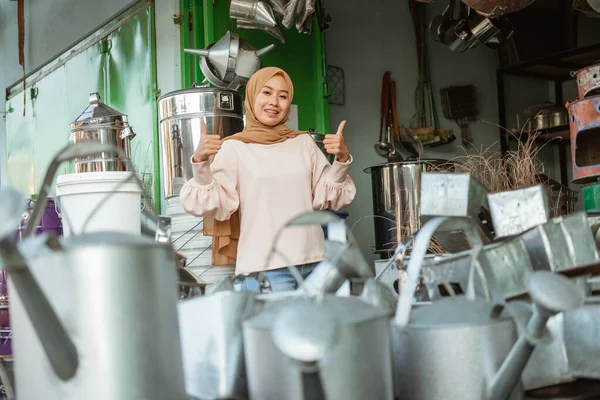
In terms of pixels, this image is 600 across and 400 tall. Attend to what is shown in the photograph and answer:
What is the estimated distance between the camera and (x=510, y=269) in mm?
899

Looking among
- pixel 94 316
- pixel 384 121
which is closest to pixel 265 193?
pixel 94 316

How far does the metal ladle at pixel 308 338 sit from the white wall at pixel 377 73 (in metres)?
4.20

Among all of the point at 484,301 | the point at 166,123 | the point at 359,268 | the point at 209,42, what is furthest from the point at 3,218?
the point at 209,42

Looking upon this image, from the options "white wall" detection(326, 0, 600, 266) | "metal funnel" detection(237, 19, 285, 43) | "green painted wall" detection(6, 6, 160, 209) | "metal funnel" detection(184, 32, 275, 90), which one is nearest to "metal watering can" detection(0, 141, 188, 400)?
"metal funnel" detection(184, 32, 275, 90)

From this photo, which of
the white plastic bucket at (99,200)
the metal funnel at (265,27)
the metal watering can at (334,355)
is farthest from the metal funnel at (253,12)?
the metal watering can at (334,355)

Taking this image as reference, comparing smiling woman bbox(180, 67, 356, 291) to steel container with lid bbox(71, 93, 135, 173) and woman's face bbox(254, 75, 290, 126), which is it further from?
steel container with lid bbox(71, 93, 135, 173)

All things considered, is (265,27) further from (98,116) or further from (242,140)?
(242,140)

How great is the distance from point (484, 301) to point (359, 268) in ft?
0.45

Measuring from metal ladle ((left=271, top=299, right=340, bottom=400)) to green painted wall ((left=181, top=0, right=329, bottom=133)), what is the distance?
143 inches

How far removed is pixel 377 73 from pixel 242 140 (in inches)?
116

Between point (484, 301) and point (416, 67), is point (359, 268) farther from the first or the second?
point (416, 67)

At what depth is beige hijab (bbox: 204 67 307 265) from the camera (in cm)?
245

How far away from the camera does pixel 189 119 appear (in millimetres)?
3604

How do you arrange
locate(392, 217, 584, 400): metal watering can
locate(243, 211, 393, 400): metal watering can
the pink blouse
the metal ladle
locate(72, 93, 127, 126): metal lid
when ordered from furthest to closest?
locate(72, 93, 127, 126): metal lid, the pink blouse, locate(392, 217, 584, 400): metal watering can, locate(243, 211, 393, 400): metal watering can, the metal ladle
